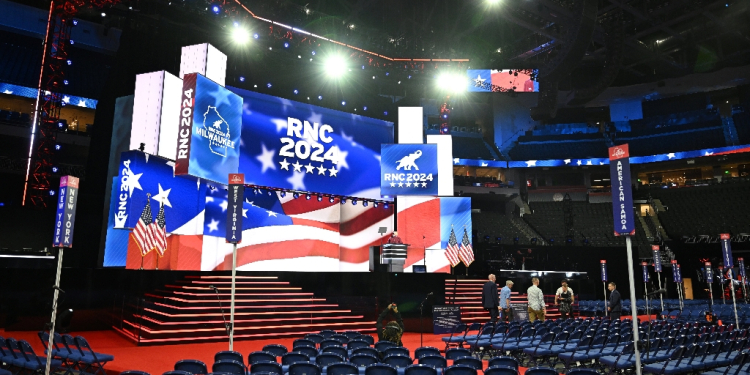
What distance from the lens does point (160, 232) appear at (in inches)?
623

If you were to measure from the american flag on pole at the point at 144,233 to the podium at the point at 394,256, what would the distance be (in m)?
7.41

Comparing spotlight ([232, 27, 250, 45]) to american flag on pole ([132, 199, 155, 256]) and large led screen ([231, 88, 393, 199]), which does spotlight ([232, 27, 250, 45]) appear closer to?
large led screen ([231, 88, 393, 199])

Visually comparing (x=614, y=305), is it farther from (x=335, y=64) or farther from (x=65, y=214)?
(x=65, y=214)

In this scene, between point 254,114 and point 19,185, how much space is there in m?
10.7

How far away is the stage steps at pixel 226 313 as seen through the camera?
12711 millimetres

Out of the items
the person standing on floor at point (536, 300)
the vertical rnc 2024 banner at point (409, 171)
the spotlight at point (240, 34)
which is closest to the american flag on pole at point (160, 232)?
the spotlight at point (240, 34)

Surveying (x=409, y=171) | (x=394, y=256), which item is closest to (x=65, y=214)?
(x=394, y=256)

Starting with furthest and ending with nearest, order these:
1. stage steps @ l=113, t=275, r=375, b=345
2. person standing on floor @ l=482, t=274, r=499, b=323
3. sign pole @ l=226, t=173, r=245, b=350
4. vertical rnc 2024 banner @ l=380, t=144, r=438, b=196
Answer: vertical rnc 2024 banner @ l=380, t=144, r=438, b=196 < person standing on floor @ l=482, t=274, r=499, b=323 < stage steps @ l=113, t=275, r=375, b=345 < sign pole @ l=226, t=173, r=245, b=350

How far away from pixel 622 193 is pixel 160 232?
13.3 meters

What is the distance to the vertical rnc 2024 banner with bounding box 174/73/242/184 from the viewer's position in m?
15.7

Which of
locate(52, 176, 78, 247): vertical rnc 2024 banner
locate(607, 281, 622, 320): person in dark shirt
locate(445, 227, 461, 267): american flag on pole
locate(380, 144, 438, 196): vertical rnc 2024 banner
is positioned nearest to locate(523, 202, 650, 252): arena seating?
locate(380, 144, 438, 196): vertical rnc 2024 banner

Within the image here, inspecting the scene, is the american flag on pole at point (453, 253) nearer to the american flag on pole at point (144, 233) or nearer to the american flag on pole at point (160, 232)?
the american flag on pole at point (160, 232)

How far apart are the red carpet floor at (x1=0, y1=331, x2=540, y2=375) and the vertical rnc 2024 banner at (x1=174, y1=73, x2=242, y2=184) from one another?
5.30 meters

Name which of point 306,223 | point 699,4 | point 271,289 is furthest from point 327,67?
point 699,4
